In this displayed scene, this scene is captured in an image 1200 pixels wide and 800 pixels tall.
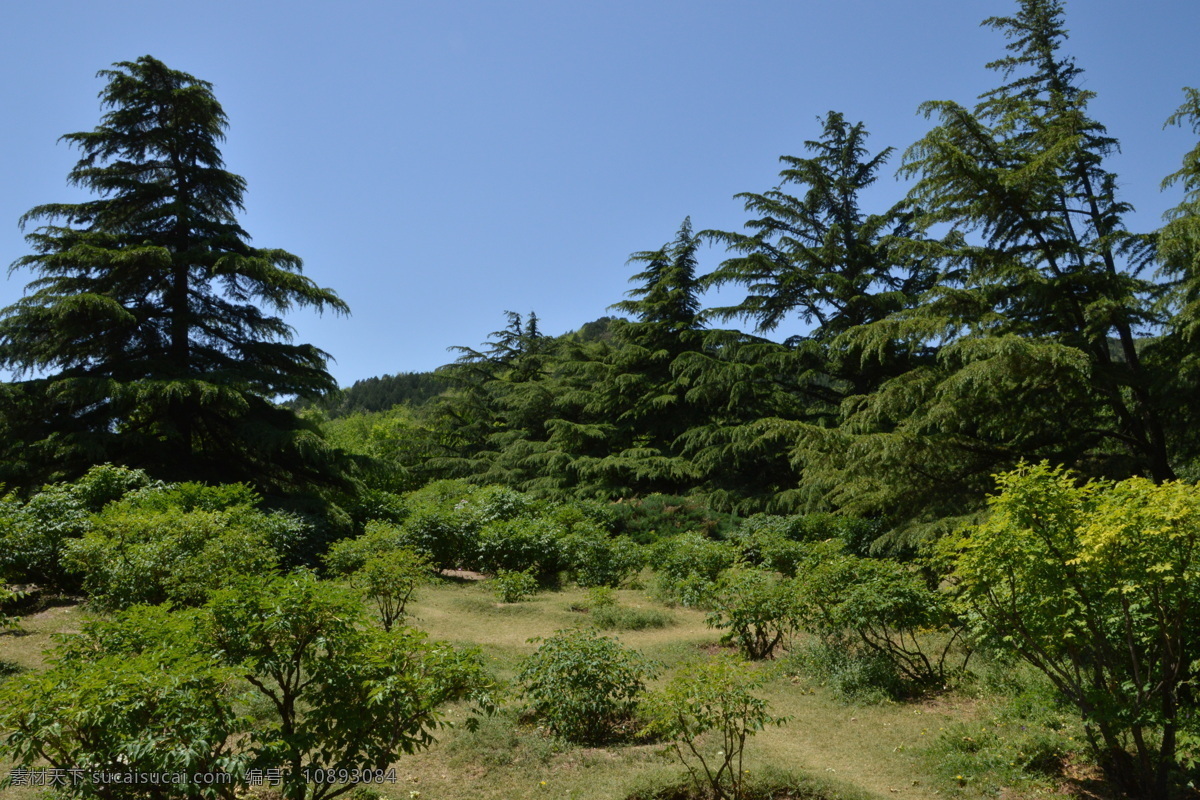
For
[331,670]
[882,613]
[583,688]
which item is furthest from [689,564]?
[331,670]

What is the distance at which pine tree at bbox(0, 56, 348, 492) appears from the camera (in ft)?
45.9

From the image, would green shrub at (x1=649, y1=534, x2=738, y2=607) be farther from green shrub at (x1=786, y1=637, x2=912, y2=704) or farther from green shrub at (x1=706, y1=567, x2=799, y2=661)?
green shrub at (x1=786, y1=637, x2=912, y2=704)

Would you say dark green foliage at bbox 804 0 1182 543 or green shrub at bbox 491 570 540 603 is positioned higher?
dark green foliage at bbox 804 0 1182 543

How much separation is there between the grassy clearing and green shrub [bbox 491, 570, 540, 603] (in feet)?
12.9

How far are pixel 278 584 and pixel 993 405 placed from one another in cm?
1097

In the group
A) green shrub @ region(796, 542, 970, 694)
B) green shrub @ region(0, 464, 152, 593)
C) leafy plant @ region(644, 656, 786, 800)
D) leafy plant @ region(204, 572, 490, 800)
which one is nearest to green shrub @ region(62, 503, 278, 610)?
green shrub @ region(0, 464, 152, 593)

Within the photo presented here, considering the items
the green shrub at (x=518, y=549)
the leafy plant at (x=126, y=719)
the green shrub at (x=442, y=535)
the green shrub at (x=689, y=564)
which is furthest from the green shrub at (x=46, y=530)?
the green shrub at (x=689, y=564)

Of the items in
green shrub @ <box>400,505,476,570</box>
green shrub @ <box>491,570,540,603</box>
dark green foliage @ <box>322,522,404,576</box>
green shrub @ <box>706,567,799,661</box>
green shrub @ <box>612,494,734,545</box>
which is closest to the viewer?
green shrub @ <box>706,567,799,661</box>

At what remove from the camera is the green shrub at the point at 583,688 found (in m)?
5.75

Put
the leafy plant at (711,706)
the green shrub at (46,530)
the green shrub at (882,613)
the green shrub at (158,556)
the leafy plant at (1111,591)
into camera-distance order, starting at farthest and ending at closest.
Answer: the green shrub at (46,530) → the green shrub at (158,556) → the green shrub at (882,613) → the leafy plant at (711,706) → the leafy plant at (1111,591)

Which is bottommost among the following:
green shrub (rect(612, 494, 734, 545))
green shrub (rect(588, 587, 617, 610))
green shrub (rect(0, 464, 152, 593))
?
green shrub (rect(588, 587, 617, 610))

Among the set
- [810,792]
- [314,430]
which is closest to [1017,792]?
[810,792]

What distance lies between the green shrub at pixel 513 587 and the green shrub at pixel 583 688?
231 inches

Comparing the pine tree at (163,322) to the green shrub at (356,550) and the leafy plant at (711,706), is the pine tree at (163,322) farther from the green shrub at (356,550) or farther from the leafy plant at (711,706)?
the leafy plant at (711,706)
